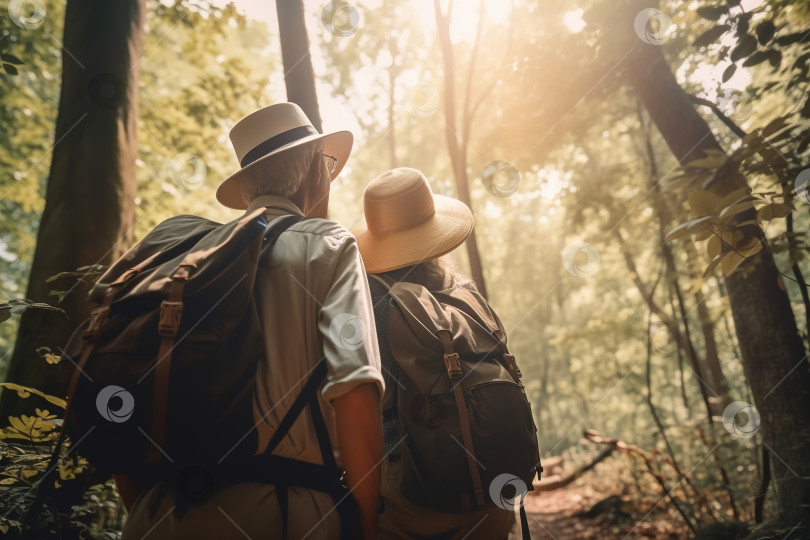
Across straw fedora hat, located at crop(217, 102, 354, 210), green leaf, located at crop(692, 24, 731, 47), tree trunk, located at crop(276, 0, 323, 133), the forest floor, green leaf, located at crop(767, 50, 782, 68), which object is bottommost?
the forest floor

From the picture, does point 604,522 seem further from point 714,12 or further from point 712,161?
point 714,12

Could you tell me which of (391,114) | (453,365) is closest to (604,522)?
(453,365)

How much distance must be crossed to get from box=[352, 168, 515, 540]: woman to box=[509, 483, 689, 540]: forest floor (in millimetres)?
4711

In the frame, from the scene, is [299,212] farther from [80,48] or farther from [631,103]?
[631,103]

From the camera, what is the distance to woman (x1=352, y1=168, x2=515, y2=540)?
6.03ft

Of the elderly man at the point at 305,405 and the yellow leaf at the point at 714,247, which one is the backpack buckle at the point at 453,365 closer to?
the elderly man at the point at 305,405

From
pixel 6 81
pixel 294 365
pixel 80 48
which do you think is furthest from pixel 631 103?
pixel 6 81

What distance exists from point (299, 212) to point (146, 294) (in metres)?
0.63

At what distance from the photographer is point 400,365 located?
1790 mm

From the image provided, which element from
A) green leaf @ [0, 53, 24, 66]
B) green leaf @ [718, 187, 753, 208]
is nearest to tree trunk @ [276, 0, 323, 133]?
green leaf @ [0, 53, 24, 66]

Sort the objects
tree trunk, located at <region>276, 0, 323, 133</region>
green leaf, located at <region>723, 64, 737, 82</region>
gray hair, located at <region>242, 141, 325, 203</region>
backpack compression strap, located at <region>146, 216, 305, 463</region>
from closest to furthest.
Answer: backpack compression strap, located at <region>146, 216, 305, 463</region>
gray hair, located at <region>242, 141, 325, 203</region>
green leaf, located at <region>723, 64, 737, 82</region>
tree trunk, located at <region>276, 0, 323, 133</region>

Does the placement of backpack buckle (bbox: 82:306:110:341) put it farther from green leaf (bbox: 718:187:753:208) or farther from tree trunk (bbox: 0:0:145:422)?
green leaf (bbox: 718:187:753:208)

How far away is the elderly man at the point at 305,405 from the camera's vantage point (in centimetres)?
115

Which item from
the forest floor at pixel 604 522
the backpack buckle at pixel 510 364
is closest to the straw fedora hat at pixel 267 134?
the backpack buckle at pixel 510 364
